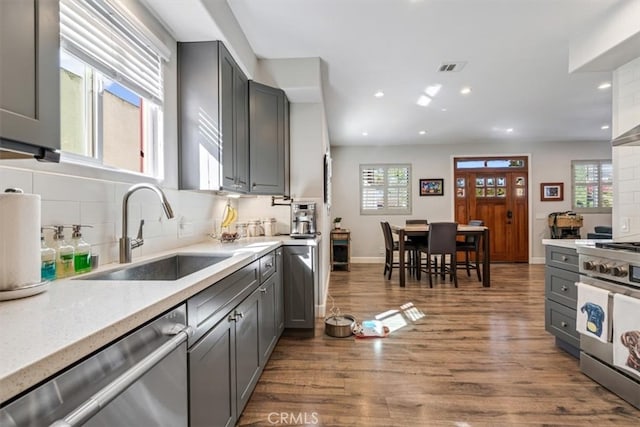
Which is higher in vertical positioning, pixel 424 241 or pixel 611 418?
pixel 424 241

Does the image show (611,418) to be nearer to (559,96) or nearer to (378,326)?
(378,326)

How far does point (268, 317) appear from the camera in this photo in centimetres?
213

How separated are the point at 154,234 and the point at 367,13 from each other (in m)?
2.34

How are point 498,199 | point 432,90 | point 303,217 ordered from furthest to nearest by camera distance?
point 498,199
point 432,90
point 303,217

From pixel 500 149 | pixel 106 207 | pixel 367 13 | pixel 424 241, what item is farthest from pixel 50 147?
pixel 500 149

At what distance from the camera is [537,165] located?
6719 mm

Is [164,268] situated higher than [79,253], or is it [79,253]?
[79,253]

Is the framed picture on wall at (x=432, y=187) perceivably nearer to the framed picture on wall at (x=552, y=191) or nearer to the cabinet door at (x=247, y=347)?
the framed picture on wall at (x=552, y=191)

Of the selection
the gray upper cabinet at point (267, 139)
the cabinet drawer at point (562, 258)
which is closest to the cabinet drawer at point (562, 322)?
the cabinet drawer at point (562, 258)

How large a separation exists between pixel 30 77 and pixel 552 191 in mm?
8400

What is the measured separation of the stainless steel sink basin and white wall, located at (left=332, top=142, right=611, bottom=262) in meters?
5.26

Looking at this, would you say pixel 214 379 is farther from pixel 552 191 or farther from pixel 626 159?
pixel 552 191

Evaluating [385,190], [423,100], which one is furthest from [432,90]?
[385,190]

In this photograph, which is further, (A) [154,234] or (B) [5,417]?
(A) [154,234]
